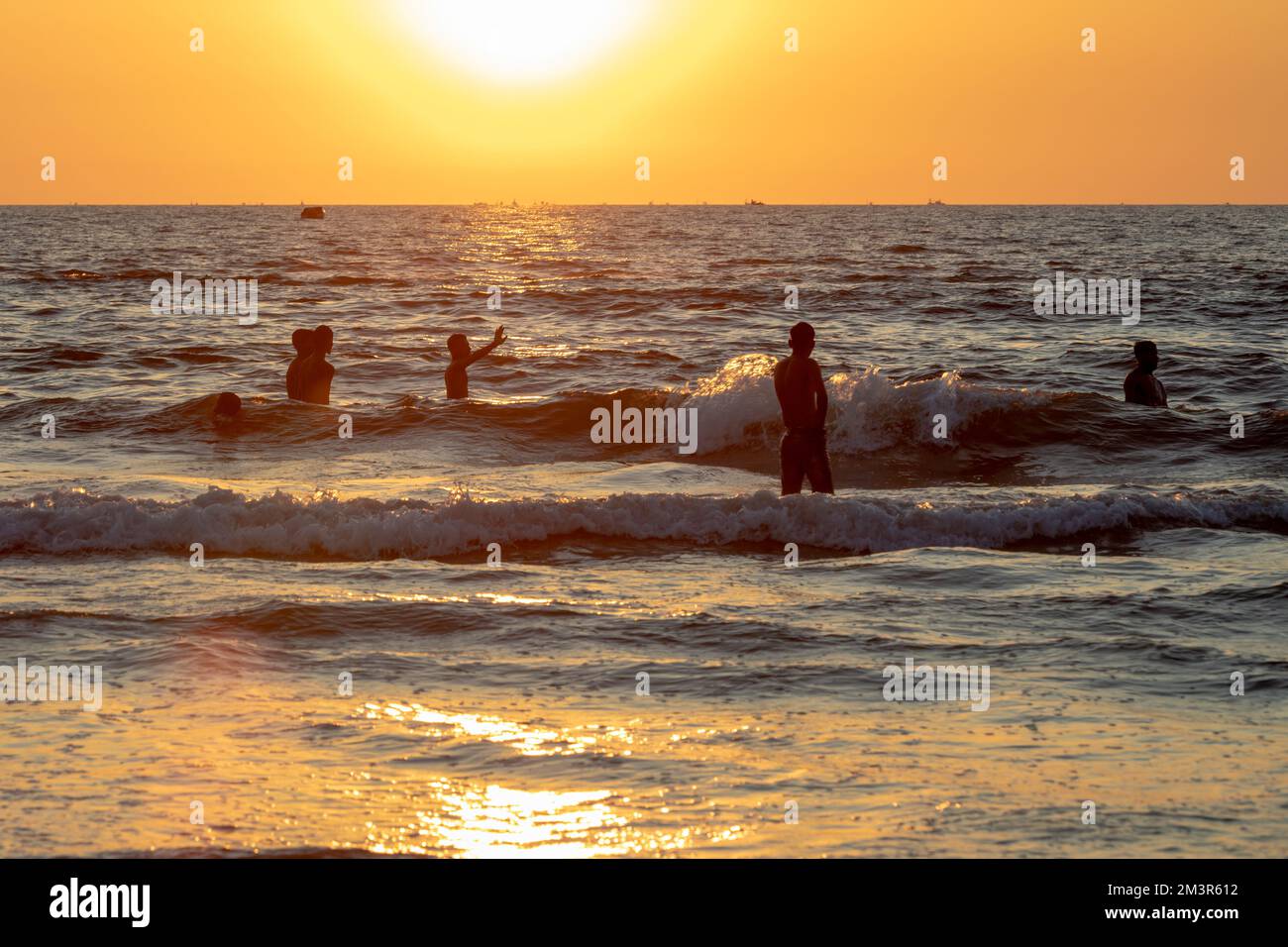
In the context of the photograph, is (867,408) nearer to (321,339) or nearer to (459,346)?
(459,346)

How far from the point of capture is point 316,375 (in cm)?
1953

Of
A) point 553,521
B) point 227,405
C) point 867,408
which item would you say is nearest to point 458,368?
point 227,405

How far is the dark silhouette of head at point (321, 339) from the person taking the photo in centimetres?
1856

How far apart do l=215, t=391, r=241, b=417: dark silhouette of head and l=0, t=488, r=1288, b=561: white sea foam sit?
6317 mm

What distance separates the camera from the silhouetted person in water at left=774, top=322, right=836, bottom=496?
12.3m

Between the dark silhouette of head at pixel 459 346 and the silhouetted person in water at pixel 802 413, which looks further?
the dark silhouette of head at pixel 459 346

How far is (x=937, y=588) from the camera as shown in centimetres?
995

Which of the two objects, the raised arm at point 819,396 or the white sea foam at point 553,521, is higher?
the raised arm at point 819,396

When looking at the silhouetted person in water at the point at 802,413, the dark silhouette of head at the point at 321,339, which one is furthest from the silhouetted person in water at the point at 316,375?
the silhouetted person in water at the point at 802,413

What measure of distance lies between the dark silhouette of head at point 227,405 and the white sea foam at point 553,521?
249 inches

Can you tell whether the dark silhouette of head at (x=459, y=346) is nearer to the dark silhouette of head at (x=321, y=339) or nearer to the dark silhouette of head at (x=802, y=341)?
the dark silhouette of head at (x=321, y=339)

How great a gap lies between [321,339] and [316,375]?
3.33ft
